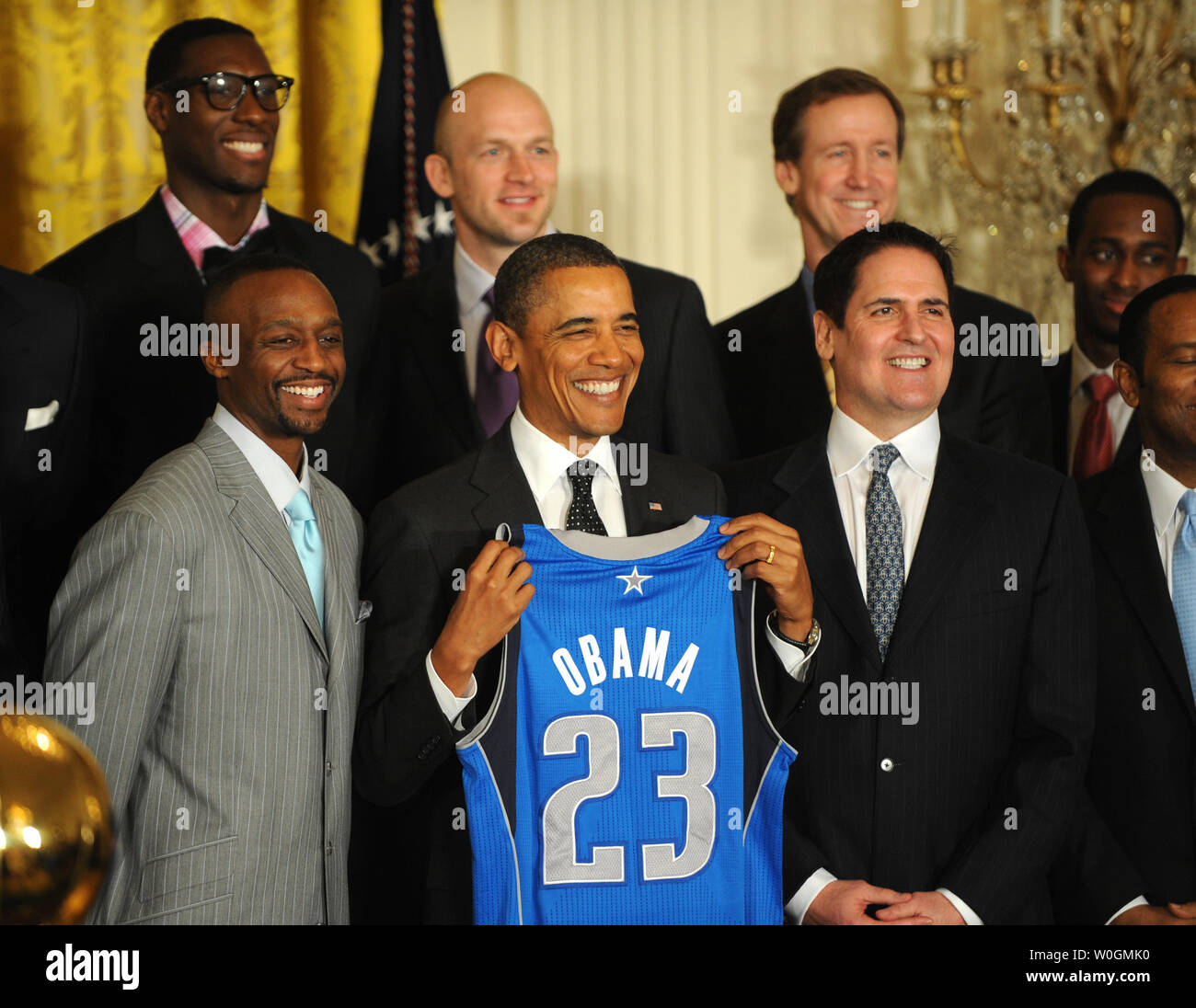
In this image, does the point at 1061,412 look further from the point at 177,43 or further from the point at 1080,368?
the point at 177,43

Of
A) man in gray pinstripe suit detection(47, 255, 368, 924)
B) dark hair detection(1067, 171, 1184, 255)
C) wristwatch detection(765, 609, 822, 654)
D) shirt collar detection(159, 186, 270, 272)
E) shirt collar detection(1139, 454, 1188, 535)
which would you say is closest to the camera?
man in gray pinstripe suit detection(47, 255, 368, 924)

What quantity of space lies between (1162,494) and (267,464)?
192 centimetres

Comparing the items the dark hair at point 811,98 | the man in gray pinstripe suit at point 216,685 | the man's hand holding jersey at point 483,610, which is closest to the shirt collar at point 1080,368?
the dark hair at point 811,98

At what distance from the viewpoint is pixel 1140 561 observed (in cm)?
319

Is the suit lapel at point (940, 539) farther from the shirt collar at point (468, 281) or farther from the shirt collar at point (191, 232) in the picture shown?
the shirt collar at point (191, 232)

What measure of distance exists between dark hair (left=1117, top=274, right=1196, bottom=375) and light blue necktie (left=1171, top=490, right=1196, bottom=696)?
1.19ft

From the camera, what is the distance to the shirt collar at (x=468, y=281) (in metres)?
4.13

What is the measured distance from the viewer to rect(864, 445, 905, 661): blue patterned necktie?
119 inches

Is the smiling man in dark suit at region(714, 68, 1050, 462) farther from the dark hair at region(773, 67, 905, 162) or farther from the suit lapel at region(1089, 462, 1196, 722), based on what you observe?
the suit lapel at region(1089, 462, 1196, 722)

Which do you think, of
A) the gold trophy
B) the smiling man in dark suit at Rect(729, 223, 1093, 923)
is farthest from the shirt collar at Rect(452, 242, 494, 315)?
the gold trophy

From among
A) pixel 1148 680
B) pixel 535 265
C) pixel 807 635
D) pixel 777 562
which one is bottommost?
pixel 1148 680

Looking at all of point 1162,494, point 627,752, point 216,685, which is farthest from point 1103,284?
point 216,685
